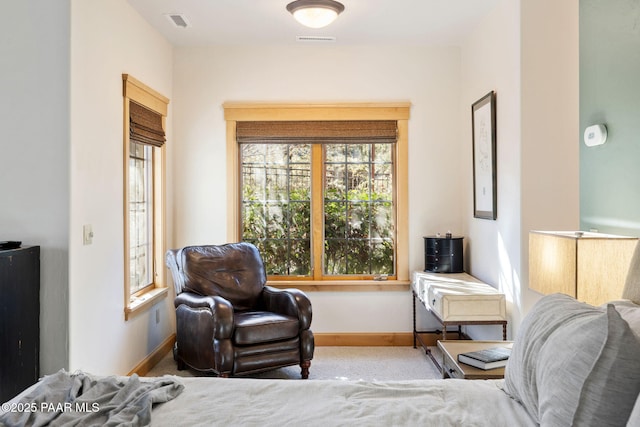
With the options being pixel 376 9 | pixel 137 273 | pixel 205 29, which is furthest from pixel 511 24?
pixel 137 273

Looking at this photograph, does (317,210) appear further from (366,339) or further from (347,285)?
(366,339)

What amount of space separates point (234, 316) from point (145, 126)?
1.58 m

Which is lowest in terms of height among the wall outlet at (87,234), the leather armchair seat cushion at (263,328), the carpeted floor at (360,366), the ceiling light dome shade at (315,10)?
the carpeted floor at (360,366)

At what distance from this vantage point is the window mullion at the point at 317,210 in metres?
4.87

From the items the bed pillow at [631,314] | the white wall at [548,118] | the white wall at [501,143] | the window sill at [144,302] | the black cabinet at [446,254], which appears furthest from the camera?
the black cabinet at [446,254]

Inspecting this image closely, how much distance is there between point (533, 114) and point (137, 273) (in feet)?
10.1

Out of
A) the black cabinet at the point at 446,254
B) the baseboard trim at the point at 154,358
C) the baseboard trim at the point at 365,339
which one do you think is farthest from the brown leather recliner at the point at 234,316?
the black cabinet at the point at 446,254

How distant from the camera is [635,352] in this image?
45.1 inches

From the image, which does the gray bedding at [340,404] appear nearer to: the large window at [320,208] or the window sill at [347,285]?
the window sill at [347,285]

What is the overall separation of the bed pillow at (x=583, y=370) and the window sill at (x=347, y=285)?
129 inches

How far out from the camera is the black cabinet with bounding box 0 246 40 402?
2494mm

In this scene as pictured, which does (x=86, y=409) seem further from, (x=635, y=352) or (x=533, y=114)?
(x=533, y=114)

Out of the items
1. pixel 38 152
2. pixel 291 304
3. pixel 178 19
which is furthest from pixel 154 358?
pixel 178 19

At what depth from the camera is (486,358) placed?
2.22 m
